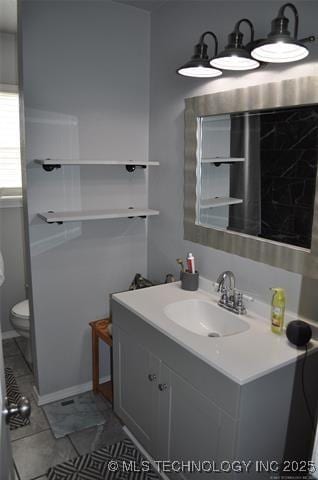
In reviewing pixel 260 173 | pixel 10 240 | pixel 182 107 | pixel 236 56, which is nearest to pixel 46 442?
pixel 10 240

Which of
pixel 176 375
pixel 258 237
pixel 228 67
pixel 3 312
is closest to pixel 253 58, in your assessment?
pixel 228 67

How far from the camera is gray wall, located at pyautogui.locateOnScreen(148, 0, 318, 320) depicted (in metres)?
1.59

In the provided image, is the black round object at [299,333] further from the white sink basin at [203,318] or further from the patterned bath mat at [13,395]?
the patterned bath mat at [13,395]

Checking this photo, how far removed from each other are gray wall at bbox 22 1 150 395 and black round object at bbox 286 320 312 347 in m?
1.36

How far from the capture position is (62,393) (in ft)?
8.21

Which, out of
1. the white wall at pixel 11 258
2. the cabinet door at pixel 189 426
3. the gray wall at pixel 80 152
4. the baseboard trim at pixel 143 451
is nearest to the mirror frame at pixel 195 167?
the gray wall at pixel 80 152

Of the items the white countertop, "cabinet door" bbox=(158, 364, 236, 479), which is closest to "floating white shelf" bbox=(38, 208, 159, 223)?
the white countertop

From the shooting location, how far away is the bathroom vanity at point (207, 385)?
1.36 metres

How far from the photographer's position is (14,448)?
6.88 ft

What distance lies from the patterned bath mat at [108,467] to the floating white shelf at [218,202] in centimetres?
141

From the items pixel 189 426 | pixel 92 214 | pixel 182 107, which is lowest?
pixel 189 426

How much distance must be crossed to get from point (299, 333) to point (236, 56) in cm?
114

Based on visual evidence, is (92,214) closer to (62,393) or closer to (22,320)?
(22,320)

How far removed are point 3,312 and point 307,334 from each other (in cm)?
264
